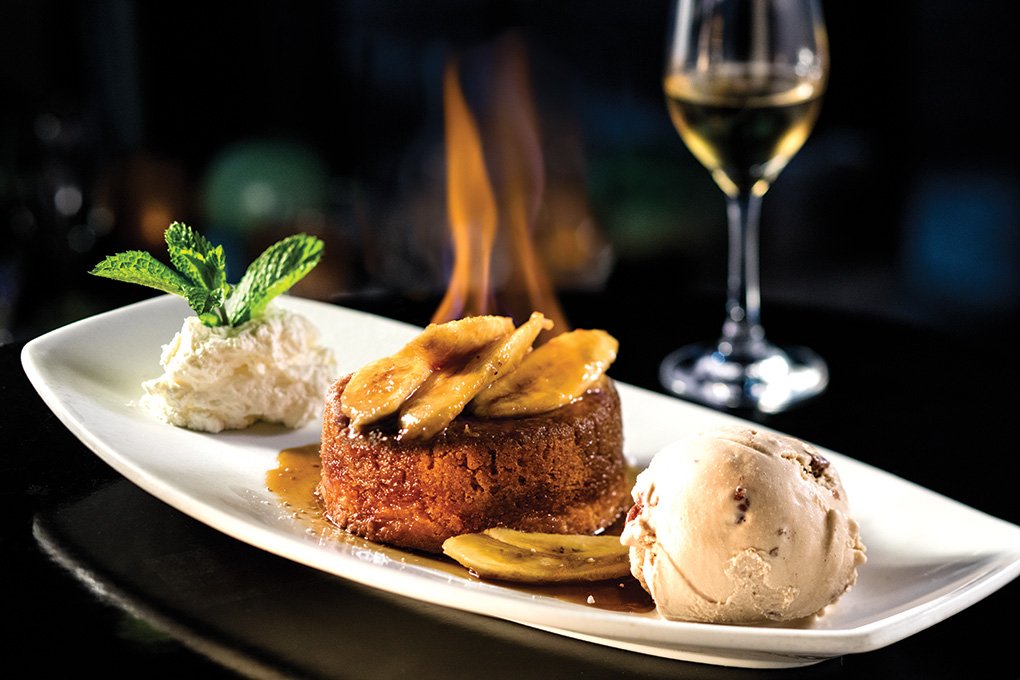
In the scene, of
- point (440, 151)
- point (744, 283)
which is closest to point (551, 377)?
point (744, 283)

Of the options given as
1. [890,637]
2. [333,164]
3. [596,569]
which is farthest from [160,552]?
[333,164]

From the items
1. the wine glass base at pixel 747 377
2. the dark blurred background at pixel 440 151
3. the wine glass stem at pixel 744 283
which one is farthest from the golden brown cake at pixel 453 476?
the dark blurred background at pixel 440 151

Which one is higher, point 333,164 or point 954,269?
point 333,164

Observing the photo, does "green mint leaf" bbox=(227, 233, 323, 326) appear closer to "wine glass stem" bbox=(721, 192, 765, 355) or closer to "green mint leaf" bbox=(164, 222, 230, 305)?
"green mint leaf" bbox=(164, 222, 230, 305)

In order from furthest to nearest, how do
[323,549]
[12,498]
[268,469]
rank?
[268,469], [12,498], [323,549]

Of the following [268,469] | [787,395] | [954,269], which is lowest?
[954,269]

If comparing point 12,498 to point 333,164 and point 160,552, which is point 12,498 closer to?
point 160,552

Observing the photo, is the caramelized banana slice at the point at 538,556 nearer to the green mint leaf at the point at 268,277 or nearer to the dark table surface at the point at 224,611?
the dark table surface at the point at 224,611

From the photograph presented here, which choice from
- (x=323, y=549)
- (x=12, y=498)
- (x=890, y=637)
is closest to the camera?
(x=890, y=637)
